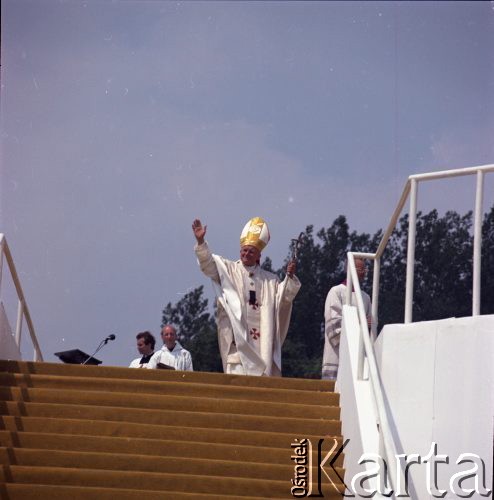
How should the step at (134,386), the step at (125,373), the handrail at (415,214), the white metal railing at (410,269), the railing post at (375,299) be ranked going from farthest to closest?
the railing post at (375,299) → the step at (125,373) → the step at (134,386) → the handrail at (415,214) → the white metal railing at (410,269)

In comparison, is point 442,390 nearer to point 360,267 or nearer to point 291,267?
point 291,267

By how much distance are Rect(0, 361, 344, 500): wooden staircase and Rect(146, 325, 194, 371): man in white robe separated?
4.43 metres

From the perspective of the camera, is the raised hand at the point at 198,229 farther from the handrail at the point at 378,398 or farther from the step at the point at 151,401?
the step at the point at 151,401

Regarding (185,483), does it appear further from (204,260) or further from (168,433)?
(204,260)

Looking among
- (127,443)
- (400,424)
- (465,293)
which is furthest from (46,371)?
(465,293)

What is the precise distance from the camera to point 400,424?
42.3 feet

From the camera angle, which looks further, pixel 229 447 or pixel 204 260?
pixel 204 260

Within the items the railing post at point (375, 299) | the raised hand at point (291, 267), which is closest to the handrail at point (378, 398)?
the railing post at point (375, 299)

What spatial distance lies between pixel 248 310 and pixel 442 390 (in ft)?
15.8

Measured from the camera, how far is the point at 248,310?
17.1 meters

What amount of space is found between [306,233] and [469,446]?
3019cm

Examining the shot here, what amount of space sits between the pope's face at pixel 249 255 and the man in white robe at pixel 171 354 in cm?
158

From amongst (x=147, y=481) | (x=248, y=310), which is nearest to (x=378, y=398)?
(x=147, y=481)

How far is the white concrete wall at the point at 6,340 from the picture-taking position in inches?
585
